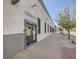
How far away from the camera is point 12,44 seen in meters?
3.31

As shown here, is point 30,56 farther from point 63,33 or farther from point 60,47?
point 63,33

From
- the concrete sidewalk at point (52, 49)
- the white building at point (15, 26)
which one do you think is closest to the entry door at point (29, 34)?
the white building at point (15, 26)

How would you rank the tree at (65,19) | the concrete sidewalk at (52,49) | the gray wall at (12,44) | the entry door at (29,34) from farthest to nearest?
the entry door at (29,34)
the gray wall at (12,44)
the concrete sidewalk at (52,49)
the tree at (65,19)

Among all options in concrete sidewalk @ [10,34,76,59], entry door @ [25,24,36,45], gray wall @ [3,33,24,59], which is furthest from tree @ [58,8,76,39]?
entry door @ [25,24,36,45]

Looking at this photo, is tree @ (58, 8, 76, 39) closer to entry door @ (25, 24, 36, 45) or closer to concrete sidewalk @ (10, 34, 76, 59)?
concrete sidewalk @ (10, 34, 76, 59)

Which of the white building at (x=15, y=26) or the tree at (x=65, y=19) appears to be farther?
the white building at (x=15, y=26)

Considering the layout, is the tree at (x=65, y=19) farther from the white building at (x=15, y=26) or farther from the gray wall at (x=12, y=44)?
the gray wall at (x=12, y=44)

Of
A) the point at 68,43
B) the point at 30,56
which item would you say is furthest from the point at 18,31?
the point at 68,43

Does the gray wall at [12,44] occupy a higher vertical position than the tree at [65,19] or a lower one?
lower

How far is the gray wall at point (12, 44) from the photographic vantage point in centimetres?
289

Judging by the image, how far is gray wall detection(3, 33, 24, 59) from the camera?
9.50 ft

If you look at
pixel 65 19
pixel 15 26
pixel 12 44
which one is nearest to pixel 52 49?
pixel 65 19

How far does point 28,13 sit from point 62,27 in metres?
2.50

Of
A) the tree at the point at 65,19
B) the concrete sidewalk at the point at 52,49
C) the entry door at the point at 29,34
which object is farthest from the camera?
the entry door at the point at 29,34
